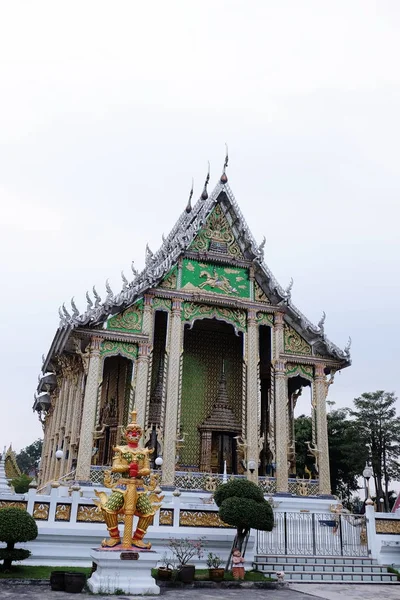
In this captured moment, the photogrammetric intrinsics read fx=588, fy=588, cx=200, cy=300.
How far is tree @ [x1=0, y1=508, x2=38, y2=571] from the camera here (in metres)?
7.92

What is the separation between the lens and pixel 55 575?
284 inches

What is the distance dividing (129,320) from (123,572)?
7581 mm

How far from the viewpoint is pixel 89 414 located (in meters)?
13.1

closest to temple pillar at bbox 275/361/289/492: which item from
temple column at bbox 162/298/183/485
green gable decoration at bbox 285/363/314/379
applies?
green gable decoration at bbox 285/363/314/379

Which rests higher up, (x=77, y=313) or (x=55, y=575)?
(x=77, y=313)

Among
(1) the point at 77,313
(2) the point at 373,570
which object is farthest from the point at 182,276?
(2) the point at 373,570

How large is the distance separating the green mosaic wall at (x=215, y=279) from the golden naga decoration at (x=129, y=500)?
7509mm

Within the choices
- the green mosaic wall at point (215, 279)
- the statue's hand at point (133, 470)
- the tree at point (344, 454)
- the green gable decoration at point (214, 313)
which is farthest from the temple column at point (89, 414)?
the tree at point (344, 454)

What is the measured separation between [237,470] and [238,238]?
6.23m

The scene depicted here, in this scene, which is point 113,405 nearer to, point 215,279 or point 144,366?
point 144,366

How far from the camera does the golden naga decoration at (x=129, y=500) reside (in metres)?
Answer: 7.57

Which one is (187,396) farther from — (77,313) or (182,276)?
(77,313)

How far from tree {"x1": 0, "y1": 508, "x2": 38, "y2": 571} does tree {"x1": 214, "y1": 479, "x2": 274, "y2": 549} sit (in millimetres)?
2871

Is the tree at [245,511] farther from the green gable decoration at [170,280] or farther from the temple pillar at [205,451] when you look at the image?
the green gable decoration at [170,280]
